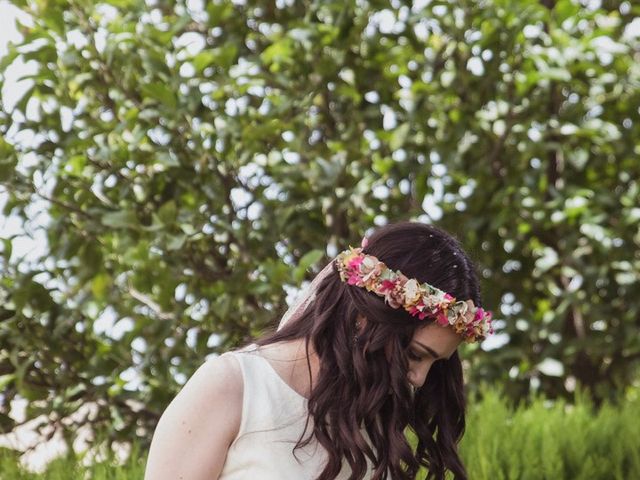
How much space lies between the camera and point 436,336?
2.40 metres

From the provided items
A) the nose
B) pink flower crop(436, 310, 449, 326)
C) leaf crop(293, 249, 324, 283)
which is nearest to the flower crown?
pink flower crop(436, 310, 449, 326)

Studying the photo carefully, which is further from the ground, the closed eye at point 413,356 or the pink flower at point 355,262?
the pink flower at point 355,262

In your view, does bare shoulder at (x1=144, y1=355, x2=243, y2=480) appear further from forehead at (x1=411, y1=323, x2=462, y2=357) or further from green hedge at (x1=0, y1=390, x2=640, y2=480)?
green hedge at (x1=0, y1=390, x2=640, y2=480)

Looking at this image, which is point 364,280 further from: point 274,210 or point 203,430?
point 274,210

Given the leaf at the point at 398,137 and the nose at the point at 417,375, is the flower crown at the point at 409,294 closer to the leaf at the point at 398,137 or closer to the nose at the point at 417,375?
the nose at the point at 417,375

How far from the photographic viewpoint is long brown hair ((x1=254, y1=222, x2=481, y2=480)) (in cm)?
237

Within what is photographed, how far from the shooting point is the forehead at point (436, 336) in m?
2.39

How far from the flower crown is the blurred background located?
0.83 meters

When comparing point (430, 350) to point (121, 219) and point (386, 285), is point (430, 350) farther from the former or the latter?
point (121, 219)

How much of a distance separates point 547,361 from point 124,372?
1.70 meters

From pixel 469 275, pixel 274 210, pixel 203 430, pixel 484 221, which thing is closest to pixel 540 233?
pixel 484 221

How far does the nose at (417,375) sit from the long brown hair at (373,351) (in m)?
0.03

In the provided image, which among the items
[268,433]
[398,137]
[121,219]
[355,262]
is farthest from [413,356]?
[398,137]

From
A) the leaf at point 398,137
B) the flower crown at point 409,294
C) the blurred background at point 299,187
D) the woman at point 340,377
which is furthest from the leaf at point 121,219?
the flower crown at point 409,294
